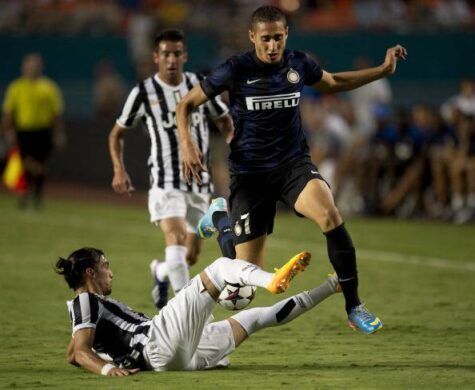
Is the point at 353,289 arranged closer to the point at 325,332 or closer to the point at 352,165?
the point at 325,332

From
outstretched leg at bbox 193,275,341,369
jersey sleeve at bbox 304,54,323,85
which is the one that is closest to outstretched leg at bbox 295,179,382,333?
outstretched leg at bbox 193,275,341,369

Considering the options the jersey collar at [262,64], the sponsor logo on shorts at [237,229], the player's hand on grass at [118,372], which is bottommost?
the player's hand on grass at [118,372]

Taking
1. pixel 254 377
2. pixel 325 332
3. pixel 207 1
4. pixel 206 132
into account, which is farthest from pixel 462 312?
pixel 207 1

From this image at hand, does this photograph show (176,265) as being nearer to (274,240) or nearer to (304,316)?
(304,316)

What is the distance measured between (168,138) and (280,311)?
107 inches

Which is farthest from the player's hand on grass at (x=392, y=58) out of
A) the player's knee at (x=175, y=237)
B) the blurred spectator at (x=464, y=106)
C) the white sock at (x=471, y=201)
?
the white sock at (x=471, y=201)

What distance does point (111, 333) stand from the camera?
7859 mm

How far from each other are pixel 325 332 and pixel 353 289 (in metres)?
1.60

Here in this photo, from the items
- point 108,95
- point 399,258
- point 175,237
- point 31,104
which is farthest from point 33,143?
point 175,237

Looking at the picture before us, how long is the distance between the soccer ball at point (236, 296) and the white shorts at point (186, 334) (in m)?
0.20

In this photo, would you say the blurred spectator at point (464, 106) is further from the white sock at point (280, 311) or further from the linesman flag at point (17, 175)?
the white sock at point (280, 311)

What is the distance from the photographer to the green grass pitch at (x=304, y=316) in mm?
7723

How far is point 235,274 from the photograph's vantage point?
762cm

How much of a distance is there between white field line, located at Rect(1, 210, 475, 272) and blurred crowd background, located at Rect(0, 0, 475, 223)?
2110 millimetres
